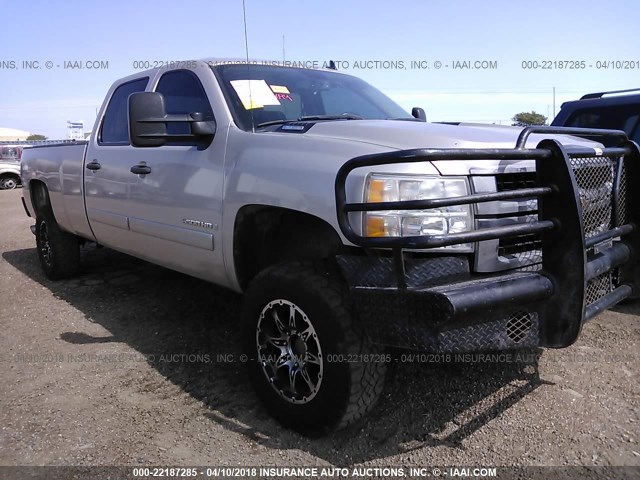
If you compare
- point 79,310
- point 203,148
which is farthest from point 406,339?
point 79,310

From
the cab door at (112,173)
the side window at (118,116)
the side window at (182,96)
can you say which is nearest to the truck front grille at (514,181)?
the side window at (182,96)

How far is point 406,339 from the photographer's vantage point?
228cm

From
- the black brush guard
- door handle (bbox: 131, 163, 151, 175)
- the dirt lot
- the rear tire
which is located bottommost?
the dirt lot

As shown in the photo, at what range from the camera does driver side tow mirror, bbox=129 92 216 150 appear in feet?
10.5

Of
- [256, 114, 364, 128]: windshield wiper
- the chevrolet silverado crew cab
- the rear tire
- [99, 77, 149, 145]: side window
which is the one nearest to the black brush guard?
the chevrolet silverado crew cab

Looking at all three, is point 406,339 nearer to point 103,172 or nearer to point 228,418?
point 228,418

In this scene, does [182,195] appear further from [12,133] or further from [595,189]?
[12,133]

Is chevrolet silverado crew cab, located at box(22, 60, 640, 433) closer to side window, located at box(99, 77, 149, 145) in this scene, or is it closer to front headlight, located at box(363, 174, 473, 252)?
front headlight, located at box(363, 174, 473, 252)

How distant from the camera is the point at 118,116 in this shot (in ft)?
16.0

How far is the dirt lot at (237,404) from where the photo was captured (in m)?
2.67

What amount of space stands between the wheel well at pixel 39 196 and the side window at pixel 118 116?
1.51 m

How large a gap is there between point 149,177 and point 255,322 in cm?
156

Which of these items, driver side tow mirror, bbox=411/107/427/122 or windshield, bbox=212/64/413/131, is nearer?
windshield, bbox=212/64/413/131

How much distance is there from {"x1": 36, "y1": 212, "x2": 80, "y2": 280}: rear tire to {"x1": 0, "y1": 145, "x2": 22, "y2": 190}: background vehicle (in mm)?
17999
